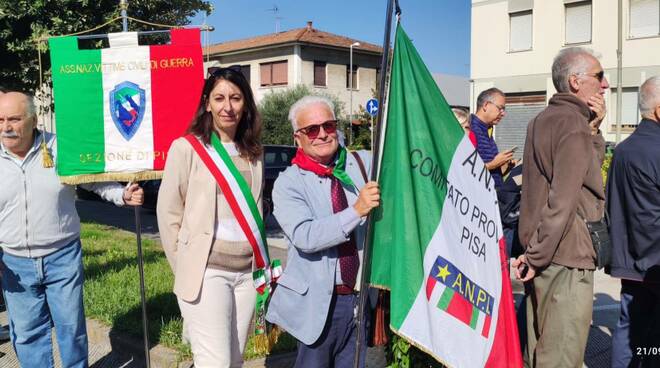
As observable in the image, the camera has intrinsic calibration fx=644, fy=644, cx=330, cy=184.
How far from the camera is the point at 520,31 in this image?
2680 cm

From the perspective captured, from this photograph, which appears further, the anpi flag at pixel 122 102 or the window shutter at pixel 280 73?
the window shutter at pixel 280 73

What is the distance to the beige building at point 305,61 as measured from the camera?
121 ft

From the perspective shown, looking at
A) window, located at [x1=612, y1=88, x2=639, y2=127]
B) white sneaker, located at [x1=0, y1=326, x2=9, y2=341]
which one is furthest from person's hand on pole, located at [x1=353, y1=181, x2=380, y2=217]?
window, located at [x1=612, y1=88, x2=639, y2=127]

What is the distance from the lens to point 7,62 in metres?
9.50

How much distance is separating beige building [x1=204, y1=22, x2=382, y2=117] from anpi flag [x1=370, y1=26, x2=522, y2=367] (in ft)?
110

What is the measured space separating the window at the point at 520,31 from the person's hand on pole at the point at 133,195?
25.1 meters

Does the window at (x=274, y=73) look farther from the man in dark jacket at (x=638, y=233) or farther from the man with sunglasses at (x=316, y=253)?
the man with sunglasses at (x=316, y=253)

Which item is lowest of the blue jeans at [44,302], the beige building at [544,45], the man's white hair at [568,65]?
the blue jeans at [44,302]

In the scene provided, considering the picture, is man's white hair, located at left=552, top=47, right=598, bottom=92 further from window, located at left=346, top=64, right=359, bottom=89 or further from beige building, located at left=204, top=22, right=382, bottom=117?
window, located at left=346, top=64, right=359, bottom=89

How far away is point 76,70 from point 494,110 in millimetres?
3638

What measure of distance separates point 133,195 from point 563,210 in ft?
7.78

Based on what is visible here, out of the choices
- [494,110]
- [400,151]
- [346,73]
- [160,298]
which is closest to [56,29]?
[160,298]

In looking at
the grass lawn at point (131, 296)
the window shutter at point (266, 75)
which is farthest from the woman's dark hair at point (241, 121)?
the window shutter at point (266, 75)

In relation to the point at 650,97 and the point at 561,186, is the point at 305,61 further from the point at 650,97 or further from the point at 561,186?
the point at 561,186
